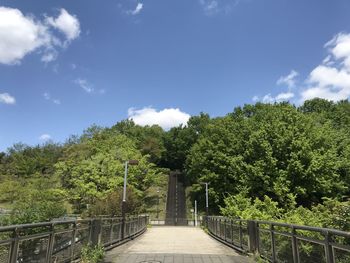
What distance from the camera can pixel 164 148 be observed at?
99.0m

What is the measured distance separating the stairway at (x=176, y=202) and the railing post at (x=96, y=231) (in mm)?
46951

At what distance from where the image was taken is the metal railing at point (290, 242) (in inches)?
228

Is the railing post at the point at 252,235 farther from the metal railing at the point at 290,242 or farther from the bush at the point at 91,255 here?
the bush at the point at 91,255

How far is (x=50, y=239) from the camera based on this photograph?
7.83 m

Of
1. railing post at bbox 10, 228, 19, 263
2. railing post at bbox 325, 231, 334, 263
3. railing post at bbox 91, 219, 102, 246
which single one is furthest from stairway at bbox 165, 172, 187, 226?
railing post at bbox 325, 231, 334, 263

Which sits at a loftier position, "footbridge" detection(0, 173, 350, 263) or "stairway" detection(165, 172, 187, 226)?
"stairway" detection(165, 172, 187, 226)

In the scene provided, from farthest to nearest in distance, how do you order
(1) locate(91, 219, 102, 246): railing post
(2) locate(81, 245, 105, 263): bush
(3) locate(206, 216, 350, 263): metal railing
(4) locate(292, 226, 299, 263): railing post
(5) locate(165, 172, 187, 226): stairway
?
(5) locate(165, 172, 187, 226): stairway, (1) locate(91, 219, 102, 246): railing post, (2) locate(81, 245, 105, 263): bush, (4) locate(292, 226, 299, 263): railing post, (3) locate(206, 216, 350, 263): metal railing

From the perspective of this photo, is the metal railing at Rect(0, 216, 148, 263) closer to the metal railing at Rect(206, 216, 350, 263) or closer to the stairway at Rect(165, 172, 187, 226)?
the metal railing at Rect(206, 216, 350, 263)

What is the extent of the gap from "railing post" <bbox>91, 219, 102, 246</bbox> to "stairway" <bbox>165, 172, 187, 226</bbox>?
4695 centimetres

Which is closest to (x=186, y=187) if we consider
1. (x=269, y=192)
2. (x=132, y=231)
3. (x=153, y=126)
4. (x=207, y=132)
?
(x=207, y=132)

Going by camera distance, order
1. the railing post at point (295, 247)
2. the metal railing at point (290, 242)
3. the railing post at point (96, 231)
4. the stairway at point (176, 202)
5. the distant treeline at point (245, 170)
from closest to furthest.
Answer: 1. the metal railing at point (290, 242)
2. the railing post at point (295, 247)
3. the railing post at point (96, 231)
4. the distant treeline at point (245, 170)
5. the stairway at point (176, 202)

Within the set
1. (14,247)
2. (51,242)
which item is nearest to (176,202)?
(51,242)

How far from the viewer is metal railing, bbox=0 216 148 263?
6.09 meters

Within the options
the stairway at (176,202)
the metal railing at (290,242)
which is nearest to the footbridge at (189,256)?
the metal railing at (290,242)
